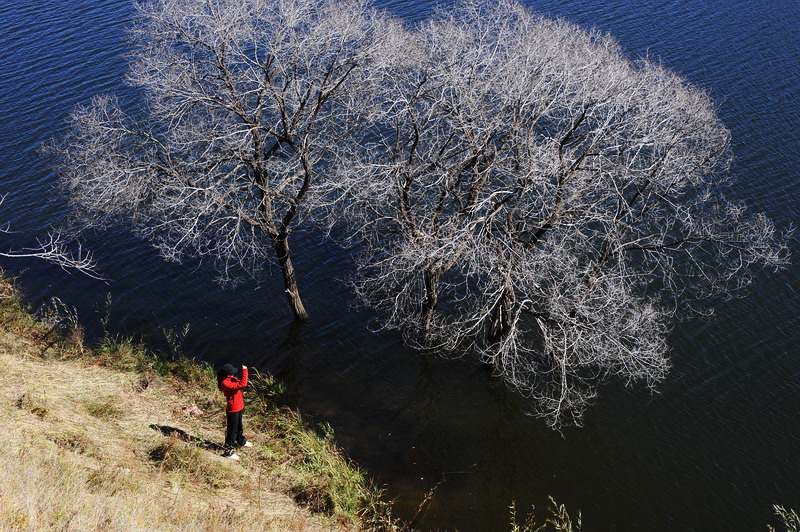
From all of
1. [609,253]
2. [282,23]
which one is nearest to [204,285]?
[282,23]

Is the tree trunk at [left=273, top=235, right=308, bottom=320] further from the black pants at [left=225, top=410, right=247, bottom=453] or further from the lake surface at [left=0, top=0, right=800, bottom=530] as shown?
the black pants at [left=225, top=410, right=247, bottom=453]

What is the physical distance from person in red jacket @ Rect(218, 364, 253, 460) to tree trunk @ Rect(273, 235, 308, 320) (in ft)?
18.5

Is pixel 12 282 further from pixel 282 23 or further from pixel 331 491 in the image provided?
pixel 331 491

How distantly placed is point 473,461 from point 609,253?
6.17 metres

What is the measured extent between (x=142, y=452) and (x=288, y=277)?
740cm

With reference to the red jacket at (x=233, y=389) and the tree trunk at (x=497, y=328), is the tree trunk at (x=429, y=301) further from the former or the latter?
the red jacket at (x=233, y=389)

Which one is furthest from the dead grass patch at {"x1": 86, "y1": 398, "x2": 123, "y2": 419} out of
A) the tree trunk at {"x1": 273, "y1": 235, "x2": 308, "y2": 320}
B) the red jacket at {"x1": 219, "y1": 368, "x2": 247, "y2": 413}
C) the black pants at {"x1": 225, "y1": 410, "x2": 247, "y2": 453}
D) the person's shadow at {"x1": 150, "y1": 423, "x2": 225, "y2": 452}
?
the tree trunk at {"x1": 273, "y1": 235, "x2": 308, "y2": 320}

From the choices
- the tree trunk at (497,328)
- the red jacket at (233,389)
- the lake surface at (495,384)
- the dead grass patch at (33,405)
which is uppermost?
the red jacket at (233,389)

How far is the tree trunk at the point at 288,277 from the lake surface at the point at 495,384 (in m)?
0.51

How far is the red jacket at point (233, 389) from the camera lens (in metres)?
14.1

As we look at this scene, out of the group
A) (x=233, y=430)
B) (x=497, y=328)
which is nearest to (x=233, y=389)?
(x=233, y=430)

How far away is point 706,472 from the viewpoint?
16.4 m

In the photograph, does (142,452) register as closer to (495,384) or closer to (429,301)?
(429,301)

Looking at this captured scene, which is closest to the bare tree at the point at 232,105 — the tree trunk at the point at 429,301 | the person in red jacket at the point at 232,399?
the person in red jacket at the point at 232,399
